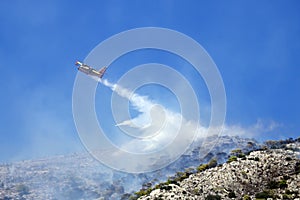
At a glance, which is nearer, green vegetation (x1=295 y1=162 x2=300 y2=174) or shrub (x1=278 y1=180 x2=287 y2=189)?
shrub (x1=278 y1=180 x2=287 y2=189)

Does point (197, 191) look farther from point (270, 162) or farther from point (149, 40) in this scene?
point (149, 40)

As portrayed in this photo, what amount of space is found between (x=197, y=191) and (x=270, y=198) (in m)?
16.8

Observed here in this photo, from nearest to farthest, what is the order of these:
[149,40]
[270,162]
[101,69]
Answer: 1. [149,40]
2. [270,162]
3. [101,69]

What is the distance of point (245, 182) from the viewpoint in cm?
9112

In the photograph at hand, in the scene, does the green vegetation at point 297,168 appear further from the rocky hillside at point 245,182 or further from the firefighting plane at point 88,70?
the firefighting plane at point 88,70

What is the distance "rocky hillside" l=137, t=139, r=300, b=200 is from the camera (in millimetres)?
84963

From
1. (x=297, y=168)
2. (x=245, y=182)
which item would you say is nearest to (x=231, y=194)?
(x=245, y=182)

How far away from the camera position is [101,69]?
4218 inches

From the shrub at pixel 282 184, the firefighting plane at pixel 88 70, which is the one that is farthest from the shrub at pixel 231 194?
the firefighting plane at pixel 88 70

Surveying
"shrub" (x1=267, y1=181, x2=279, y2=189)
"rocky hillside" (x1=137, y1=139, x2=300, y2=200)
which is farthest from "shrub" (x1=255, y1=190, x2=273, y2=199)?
"shrub" (x1=267, y1=181, x2=279, y2=189)

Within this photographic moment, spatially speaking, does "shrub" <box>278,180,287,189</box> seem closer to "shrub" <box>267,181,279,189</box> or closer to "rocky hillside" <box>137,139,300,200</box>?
"rocky hillside" <box>137,139,300,200</box>

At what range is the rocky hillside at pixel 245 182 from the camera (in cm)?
8496

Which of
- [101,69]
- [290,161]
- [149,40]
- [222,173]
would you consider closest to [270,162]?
[290,161]

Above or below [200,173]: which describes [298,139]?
above
